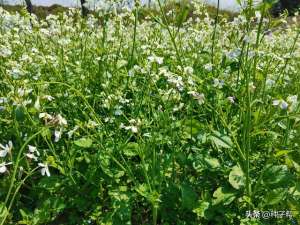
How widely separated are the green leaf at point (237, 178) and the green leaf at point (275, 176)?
12cm

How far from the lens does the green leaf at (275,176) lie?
7.77 feet

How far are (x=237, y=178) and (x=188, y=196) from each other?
10.7 inches

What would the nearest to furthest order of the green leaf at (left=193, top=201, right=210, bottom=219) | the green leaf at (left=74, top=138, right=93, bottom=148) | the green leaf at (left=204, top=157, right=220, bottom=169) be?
the green leaf at (left=193, top=201, right=210, bottom=219), the green leaf at (left=204, top=157, right=220, bottom=169), the green leaf at (left=74, top=138, right=93, bottom=148)

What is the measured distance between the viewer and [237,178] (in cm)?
238

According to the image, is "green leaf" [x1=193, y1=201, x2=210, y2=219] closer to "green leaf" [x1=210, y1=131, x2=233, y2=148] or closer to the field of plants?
the field of plants

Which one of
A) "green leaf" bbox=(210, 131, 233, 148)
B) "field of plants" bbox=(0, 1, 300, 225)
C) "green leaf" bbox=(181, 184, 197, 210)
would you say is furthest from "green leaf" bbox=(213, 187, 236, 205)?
"green leaf" bbox=(210, 131, 233, 148)

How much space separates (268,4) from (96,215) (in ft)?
4.70

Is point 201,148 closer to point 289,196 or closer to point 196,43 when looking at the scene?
point 289,196

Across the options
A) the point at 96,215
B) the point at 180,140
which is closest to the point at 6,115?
the point at 96,215

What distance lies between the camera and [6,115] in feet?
10.0

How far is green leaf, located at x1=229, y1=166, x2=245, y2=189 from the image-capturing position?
237cm

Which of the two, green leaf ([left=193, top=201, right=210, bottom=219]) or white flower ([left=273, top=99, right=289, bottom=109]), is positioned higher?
white flower ([left=273, top=99, right=289, bottom=109])

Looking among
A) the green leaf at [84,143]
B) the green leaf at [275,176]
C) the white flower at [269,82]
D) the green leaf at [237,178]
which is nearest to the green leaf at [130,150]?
the green leaf at [84,143]

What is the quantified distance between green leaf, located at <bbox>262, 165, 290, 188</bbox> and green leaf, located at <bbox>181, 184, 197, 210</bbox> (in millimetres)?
379
